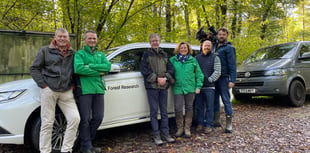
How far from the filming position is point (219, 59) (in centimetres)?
407

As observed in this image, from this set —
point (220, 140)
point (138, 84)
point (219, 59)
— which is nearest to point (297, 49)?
point (219, 59)

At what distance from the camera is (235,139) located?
3.80 m

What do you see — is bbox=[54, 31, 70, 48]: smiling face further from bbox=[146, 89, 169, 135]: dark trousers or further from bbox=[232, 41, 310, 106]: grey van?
Answer: bbox=[232, 41, 310, 106]: grey van

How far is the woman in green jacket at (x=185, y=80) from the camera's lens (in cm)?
381

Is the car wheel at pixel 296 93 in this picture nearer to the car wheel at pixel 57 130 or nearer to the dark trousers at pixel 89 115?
the dark trousers at pixel 89 115

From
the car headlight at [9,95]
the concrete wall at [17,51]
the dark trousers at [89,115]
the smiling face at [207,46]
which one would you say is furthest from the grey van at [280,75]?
the car headlight at [9,95]

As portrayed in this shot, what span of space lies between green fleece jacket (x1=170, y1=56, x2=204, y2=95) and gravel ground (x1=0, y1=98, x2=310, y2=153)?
87 centimetres

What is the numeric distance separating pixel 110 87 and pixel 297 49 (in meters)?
5.77

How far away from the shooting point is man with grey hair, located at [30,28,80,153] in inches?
110

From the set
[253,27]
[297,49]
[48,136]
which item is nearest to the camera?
[48,136]

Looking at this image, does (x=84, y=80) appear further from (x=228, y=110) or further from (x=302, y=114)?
(x=302, y=114)

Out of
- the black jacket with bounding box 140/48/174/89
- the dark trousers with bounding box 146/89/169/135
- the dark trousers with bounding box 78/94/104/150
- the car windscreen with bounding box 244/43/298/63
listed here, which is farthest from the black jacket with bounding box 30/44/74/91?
the car windscreen with bounding box 244/43/298/63

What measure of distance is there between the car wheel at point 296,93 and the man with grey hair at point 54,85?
565 centimetres

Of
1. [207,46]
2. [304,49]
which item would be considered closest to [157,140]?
[207,46]
